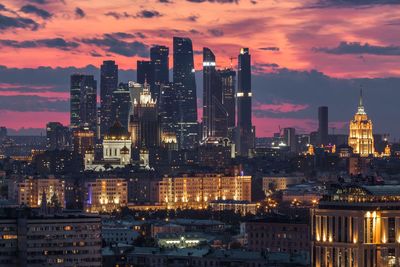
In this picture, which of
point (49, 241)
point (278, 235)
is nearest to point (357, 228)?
point (49, 241)

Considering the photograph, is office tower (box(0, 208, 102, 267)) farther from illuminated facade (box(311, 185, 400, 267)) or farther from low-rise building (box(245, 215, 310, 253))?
illuminated facade (box(311, 185, 400, 267))

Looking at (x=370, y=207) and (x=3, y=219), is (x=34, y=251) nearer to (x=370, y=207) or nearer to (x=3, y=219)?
(x=3, y=219)

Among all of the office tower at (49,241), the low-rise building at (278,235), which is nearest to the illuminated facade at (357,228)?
the office tower at (49,241)

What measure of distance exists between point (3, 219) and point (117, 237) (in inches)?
1766

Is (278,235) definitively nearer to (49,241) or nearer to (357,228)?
(49,241)

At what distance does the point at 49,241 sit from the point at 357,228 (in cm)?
3496

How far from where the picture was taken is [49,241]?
4321 inches

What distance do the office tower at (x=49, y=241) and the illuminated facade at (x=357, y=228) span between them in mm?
31511

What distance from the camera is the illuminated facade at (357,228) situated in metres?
78.2

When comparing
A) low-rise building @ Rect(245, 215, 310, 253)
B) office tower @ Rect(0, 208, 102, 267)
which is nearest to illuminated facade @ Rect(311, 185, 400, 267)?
office tower @ Rect(0, 208, 102, 267)

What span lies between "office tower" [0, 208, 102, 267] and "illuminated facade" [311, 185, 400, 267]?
31.5 metres

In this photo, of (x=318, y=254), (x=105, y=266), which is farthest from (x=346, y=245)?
(x=105, y=266)

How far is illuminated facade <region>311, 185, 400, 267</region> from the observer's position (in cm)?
7819

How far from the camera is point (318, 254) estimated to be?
7975 centimetres
